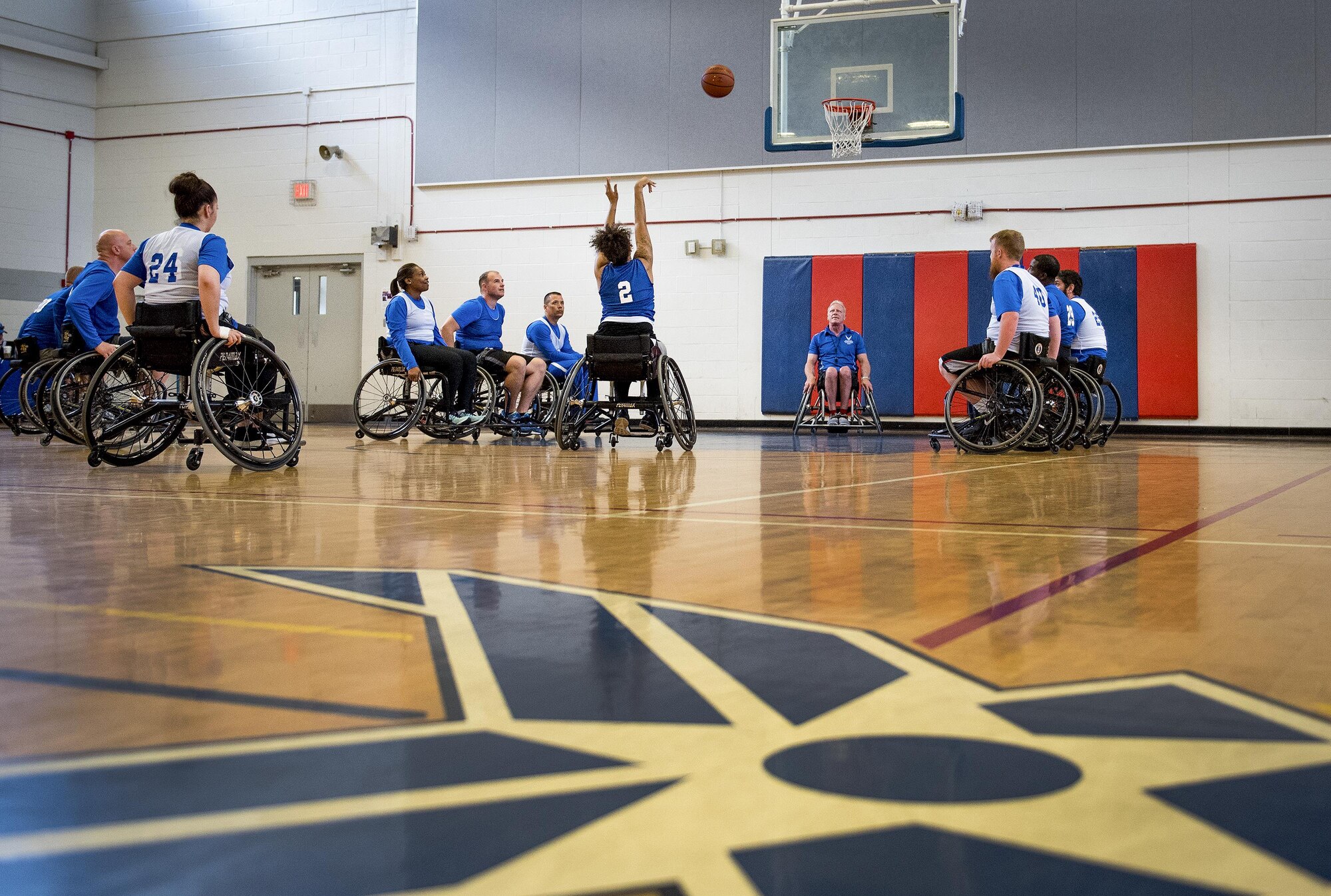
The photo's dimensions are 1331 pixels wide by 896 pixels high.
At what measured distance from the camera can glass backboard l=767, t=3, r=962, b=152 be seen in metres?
7.93

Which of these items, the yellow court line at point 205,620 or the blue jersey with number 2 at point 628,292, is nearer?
the yellow court line at point 205,620

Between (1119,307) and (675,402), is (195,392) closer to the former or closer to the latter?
(675,402)

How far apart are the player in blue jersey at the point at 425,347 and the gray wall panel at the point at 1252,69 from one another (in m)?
7.00

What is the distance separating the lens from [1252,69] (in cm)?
930

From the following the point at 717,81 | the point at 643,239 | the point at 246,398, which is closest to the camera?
the point at 246,398

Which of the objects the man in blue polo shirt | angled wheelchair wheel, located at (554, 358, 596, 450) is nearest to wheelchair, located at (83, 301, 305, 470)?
angled wheelchair wheel, located at (554, 358, 596, 450)

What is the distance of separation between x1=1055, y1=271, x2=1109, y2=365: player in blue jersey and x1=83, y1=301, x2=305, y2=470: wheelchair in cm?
452

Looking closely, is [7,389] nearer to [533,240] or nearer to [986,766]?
[533,240]

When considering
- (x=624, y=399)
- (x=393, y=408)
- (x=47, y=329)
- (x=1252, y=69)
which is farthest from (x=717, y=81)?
(x=47, y=329)

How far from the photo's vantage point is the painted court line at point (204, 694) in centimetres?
80

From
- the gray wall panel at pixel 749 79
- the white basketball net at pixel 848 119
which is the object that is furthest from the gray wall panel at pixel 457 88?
Answer: the white basketball net at pixel 848 119

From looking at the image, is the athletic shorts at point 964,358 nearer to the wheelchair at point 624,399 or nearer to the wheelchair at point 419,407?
the wheelchair at point 624,399

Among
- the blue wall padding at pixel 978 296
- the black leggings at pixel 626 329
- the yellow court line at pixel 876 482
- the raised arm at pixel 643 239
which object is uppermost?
the blue wall padding at pixel 978 296

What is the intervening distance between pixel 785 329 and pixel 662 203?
182cm
